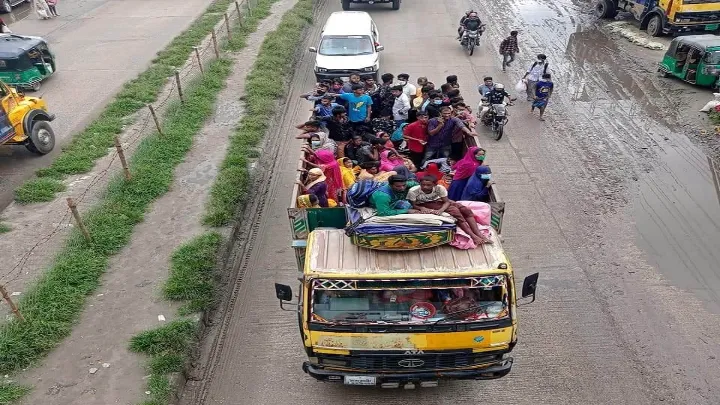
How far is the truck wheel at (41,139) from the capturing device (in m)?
11.3

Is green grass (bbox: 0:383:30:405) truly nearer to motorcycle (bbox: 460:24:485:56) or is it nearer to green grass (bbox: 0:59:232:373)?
green grass (bbox: 0:59:232:373)

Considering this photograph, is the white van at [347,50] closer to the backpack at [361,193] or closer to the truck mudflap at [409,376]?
the backpack at [361,193]

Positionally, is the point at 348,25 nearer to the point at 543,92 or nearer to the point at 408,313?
the point at 543,92

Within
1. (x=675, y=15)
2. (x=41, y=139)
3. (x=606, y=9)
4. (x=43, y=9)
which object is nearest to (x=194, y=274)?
(x=41, y=139)

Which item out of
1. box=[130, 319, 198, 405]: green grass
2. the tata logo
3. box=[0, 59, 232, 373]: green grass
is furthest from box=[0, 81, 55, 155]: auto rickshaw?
the tata logo

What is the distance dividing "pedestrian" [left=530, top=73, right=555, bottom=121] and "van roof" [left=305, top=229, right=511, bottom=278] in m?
7.69

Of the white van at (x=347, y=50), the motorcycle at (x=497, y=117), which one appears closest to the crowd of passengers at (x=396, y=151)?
the motorcycle at (x=497, y=117)

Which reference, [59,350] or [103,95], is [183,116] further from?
[59,350]

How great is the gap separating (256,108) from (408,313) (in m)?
8.80

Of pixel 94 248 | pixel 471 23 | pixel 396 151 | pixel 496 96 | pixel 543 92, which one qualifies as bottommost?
pixel 94 248

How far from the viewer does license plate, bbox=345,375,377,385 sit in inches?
218

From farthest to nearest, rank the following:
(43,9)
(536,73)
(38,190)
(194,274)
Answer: (43,9) < (536,73) < (38,190) < (194,274)

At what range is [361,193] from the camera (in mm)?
6461

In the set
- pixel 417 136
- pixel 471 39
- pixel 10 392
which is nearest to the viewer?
pixel 10 392
